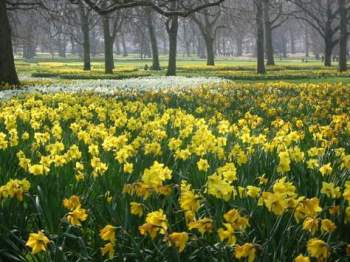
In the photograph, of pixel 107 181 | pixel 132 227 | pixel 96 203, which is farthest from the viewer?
pixel 107 181

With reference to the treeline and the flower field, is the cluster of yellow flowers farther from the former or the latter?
the treeline

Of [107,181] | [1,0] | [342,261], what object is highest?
[1,0]

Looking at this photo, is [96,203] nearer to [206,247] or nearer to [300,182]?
[206,247]

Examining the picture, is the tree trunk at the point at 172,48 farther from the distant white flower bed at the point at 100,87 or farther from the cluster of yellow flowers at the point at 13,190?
the cluster of yellow flowers at the point at 13,190

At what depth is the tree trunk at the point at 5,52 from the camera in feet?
56.2

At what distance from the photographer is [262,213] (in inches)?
115

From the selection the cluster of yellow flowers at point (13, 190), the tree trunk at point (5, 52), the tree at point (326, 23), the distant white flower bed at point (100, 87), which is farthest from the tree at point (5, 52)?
the tree at point (326, 23)

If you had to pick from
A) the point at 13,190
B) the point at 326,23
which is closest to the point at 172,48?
the point at 326,23

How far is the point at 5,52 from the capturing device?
17.2 meters

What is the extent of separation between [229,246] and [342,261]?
0.59 m

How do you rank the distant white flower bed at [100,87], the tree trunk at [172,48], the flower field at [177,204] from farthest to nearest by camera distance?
the tree trunk at [172,48] < the distant white flower bed at [100,87] < the flower field at [177,204]

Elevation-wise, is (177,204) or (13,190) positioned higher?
(13,190)

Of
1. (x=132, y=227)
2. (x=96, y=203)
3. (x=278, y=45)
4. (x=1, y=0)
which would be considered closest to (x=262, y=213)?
(x=132, y=227)

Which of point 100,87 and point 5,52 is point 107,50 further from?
point 100,87
